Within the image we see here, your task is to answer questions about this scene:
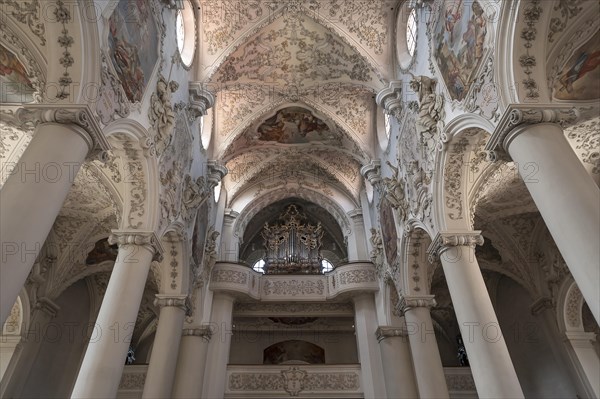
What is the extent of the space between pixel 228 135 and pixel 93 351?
9.64m

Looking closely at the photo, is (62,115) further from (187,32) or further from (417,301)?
(417,301)

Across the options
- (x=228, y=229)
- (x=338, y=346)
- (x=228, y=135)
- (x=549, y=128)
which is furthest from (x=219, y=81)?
(x=338, y=346)

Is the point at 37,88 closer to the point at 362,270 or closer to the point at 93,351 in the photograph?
the point at 93,351

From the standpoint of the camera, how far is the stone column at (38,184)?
4570mm

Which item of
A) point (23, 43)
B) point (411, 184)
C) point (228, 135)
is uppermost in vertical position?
point (228, 135)

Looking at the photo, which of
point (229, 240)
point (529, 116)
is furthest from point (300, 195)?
point (529, 116)

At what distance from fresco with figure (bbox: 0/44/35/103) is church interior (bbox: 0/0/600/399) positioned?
0.04 metres

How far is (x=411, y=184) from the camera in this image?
10641 millimetres

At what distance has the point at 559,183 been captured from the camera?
520cm

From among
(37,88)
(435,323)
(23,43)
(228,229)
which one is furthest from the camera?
(435,323)

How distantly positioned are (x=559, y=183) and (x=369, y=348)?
11197 mm

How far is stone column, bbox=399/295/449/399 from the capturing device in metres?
10.0

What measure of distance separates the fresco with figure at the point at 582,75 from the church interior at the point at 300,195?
4 centimetres

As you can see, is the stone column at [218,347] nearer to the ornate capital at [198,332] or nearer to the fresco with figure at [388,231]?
the ornate capital at [198,332]
